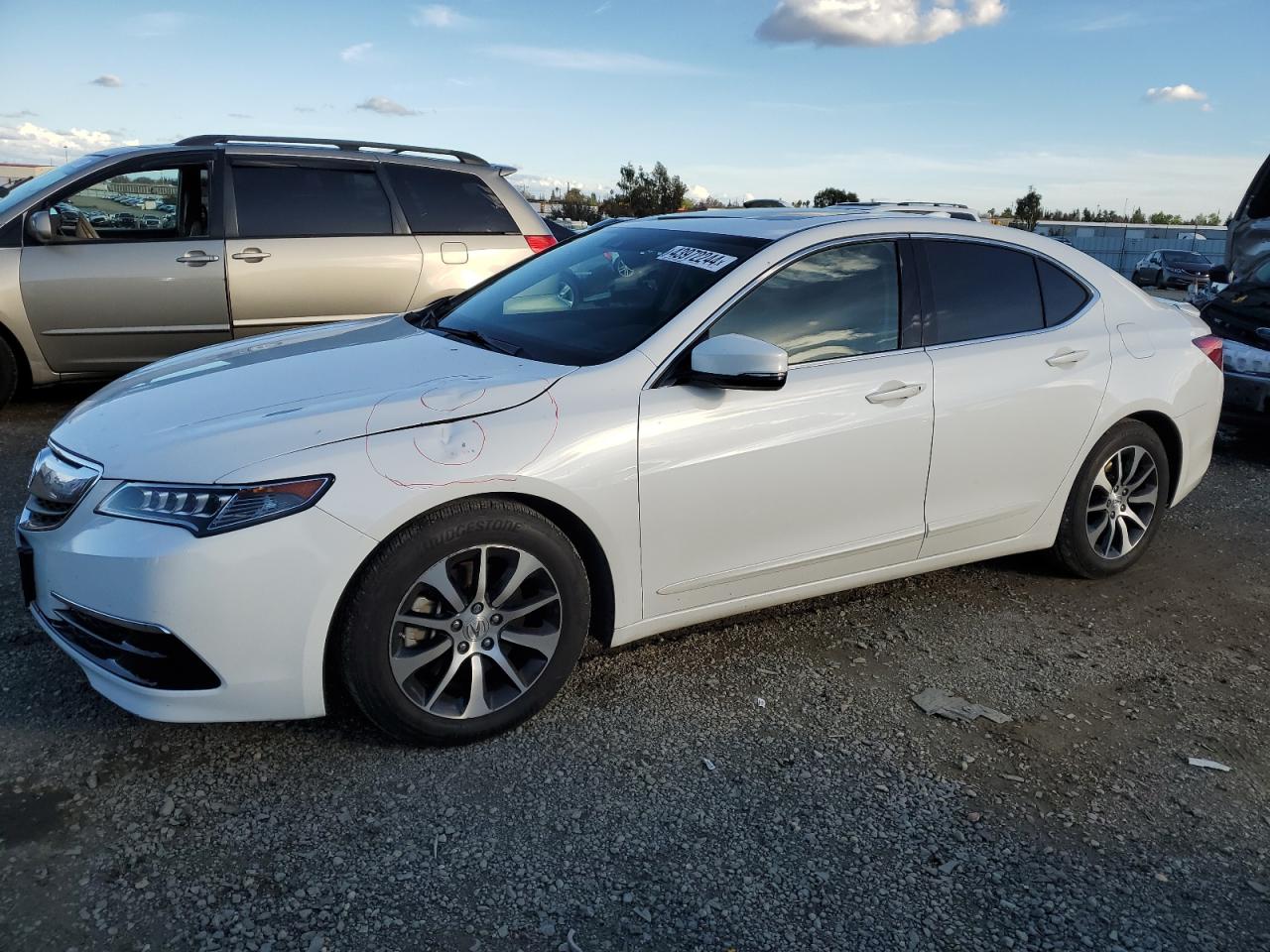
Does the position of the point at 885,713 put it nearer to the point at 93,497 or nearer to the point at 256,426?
the point at 256,426

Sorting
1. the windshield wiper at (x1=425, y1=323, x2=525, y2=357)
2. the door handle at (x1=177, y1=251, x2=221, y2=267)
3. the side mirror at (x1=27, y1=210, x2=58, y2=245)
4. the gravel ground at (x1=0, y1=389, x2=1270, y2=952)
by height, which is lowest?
the gravel ground at (x1=0, y1=389, x2=1270, y2=952)

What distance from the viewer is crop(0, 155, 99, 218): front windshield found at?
258 inches

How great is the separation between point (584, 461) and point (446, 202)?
16.8ft

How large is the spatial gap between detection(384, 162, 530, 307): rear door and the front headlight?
4774 mm

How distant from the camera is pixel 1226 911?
244 cm

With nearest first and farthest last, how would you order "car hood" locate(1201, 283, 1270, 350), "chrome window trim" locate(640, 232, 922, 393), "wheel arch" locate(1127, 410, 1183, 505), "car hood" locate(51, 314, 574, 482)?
"car hood" locate(51, 314, 574, 482) < "chrome window trim" locate(640, 232, 922, 393) < "wheel arch" locate(1127, 410, 1183, 505) < "car hood" locate(1201, 283, 1270, 350)

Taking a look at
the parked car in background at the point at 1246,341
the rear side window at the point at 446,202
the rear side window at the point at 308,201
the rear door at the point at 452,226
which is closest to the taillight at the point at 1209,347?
the parked car in background at the point at 1246,341

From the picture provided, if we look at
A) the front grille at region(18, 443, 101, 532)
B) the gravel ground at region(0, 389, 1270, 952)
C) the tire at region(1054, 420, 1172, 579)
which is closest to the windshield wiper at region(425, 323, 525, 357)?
the gravel ground at region(0, 389, 1270, 952)

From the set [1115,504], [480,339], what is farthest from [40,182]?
[1115,504]

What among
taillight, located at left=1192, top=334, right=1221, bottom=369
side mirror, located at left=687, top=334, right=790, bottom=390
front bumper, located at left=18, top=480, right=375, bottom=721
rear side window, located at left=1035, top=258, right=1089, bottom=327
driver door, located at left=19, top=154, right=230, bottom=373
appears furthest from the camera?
driver door, located at left=19, top=154, right=230, bottom=373

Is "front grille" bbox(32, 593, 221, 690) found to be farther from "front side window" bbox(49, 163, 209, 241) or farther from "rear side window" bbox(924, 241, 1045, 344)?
"front side window" bbox(49, 163, 209, 241)

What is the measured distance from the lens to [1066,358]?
4086 mm

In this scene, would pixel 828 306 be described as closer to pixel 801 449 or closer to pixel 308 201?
pixel 801 449

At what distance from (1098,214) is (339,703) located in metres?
53.5
